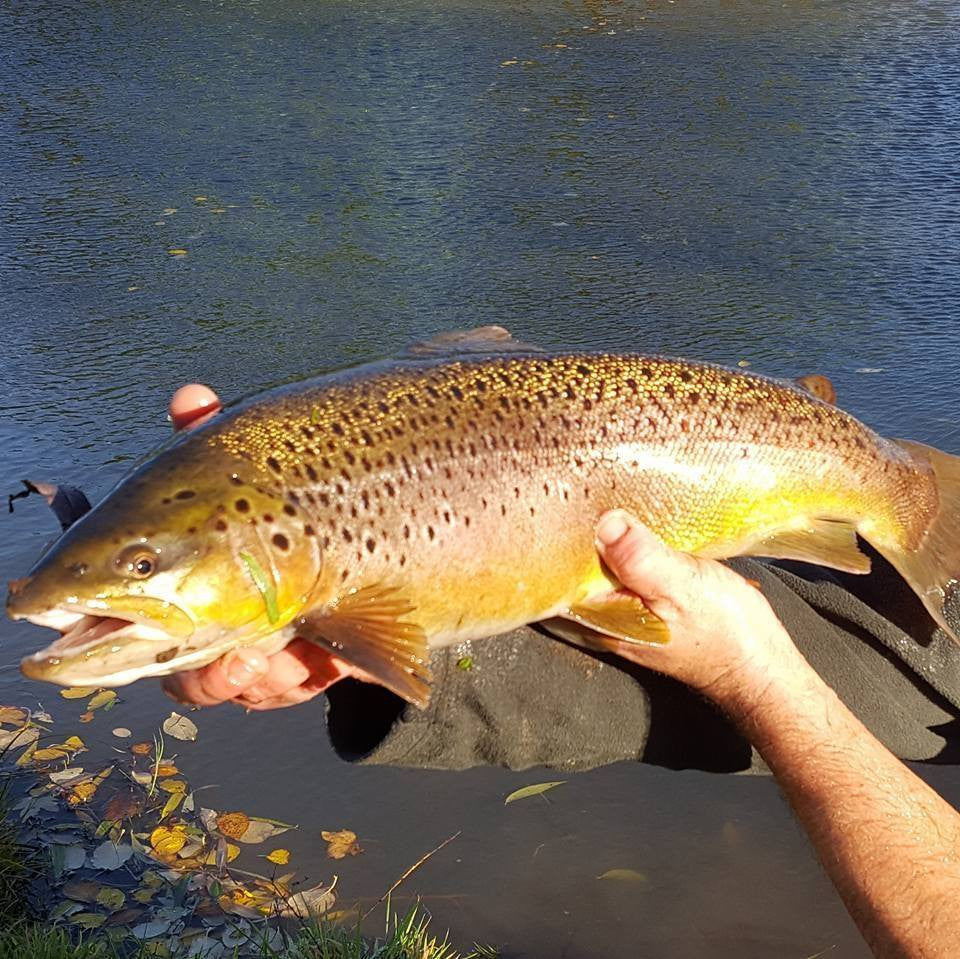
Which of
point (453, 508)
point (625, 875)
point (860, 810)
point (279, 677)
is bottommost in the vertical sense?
point (625, 875)

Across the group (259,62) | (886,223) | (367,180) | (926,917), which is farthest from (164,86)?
(926,917)

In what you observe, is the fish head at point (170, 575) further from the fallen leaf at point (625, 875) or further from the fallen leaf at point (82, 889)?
the fallen leaf at point (625, 875)

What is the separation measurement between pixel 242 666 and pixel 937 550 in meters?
1.55

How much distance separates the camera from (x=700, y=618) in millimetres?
2838

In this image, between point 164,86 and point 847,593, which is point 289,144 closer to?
point 164,86

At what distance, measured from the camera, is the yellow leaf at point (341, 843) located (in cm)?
361

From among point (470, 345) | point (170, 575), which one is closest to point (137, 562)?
point (170, 575)

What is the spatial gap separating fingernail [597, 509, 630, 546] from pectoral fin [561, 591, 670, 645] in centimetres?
15

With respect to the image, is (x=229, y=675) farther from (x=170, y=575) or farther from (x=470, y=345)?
(x=470, y=345)

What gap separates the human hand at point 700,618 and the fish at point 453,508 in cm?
4

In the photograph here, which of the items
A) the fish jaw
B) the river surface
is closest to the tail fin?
the river surface

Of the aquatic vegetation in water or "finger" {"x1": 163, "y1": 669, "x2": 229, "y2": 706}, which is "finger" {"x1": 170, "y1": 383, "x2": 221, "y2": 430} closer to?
"finger" {"x1": 163, "y1": 669, "x2": 229, "y2": 706}

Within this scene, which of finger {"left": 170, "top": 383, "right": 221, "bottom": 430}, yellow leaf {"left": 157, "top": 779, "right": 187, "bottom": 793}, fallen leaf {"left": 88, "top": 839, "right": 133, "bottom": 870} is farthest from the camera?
yellow leaf {"left": 157, "top": 779, "right": 187, "bottom": 793}

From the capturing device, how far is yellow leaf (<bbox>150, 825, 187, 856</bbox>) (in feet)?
11.6
